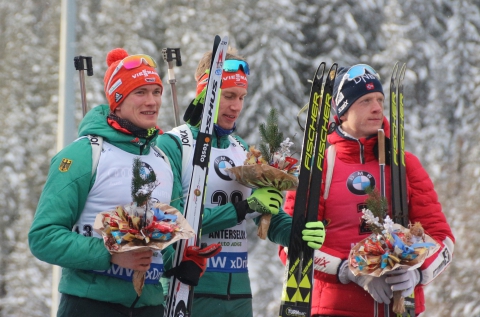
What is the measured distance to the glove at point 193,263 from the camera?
3.36m

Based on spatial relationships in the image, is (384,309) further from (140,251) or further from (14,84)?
(14,84)

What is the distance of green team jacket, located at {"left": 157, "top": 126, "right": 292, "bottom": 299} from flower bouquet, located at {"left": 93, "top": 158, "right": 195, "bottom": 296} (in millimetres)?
576

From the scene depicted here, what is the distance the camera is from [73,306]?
10.4 feet

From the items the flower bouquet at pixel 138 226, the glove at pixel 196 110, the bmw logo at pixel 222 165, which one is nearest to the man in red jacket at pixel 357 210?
the bmw logo at pixel 222 165

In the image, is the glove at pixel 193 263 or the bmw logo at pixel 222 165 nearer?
the glove at pixel 193 263

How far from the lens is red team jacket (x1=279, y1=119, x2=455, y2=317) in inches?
154

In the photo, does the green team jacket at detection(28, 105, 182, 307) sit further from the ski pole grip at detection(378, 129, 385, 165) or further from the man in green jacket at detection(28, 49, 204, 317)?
the ski pole grip at detection(378, 129, 385, 165)

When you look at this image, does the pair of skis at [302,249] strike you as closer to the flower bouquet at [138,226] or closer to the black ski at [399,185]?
the black ski at [399,185]

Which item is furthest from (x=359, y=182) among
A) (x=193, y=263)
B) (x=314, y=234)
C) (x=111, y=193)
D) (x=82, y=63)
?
(x=82, y=63)

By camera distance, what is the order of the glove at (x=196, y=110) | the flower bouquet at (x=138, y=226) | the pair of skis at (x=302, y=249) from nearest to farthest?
the flower bouquet at (x=138, y=226) < the pair of skis at (x=302, y=249) < the glove at (x=196, y=110)

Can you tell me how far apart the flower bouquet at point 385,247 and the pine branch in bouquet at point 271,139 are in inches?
19.8

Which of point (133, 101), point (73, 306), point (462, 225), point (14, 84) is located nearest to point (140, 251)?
point (73, 306)

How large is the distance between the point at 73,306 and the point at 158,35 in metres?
12.6

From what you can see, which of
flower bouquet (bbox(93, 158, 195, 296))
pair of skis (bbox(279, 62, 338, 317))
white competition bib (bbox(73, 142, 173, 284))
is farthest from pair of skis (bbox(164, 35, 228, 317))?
pair of skis (bbox(279, 62, 338, 317))
